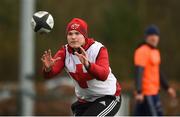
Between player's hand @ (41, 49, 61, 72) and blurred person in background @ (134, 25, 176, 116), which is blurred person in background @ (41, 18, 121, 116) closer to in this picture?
player's hand @ (41, 49, 61, 72)

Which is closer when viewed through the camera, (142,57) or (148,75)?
(142,57)

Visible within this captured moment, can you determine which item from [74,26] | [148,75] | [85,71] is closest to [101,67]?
[85,71]

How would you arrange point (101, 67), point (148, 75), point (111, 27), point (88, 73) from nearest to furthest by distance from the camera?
point (101, 67) → point (88, 73) → point (148, 75) → point (111, 27)

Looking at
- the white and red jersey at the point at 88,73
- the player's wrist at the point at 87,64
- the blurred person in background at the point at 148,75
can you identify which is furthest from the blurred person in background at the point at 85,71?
the blurred person in background at the point at 148,75

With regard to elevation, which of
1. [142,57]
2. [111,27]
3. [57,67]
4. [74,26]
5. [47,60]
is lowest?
[111,27]

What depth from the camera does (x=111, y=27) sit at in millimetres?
32094

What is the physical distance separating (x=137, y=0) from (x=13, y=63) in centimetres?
661

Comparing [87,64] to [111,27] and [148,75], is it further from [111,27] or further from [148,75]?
[111,27]

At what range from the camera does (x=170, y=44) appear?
109 ft

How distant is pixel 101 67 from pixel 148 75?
12.2 feet

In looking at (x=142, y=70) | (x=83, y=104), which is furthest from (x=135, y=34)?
(x=83, y=104)

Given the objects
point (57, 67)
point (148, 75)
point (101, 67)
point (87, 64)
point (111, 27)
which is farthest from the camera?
point (111, 27)

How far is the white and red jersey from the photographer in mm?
7777

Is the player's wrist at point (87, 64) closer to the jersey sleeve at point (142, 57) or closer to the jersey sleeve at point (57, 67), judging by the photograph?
the jersey sleeve at point (57, 67)
